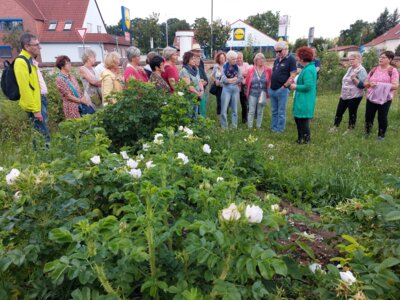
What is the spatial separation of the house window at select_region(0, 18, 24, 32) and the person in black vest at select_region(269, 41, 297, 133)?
39.6 metres

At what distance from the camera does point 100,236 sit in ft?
4.83

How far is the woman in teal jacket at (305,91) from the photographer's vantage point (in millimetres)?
5699

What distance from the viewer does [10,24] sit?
1506 inches

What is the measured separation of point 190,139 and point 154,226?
1.52 meters

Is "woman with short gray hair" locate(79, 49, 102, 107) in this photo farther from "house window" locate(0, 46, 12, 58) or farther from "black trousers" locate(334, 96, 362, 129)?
"house window" locate(0, 46, 12, 58)

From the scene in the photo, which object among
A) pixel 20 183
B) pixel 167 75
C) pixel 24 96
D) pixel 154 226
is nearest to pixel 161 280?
pixel 154 226

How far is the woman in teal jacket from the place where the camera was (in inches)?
224

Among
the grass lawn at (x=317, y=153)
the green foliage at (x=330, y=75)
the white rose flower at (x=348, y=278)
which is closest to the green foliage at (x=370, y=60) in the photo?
the green foliage at (x=330, y=75)

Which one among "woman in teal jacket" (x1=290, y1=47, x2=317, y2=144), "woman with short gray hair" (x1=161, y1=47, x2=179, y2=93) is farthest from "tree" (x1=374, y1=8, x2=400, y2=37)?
"woman with short gray hair" (x1=161, y1=47, x2=179, y2=93)

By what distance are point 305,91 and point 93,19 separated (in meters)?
44.0

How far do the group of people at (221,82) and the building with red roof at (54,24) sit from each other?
3353 cm

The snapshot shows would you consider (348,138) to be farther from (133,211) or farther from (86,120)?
(133,211)

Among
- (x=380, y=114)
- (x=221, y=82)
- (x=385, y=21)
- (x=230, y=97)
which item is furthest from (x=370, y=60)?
(x=385, y=21)

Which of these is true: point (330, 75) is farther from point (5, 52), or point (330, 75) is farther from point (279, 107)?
point (5, 52)
